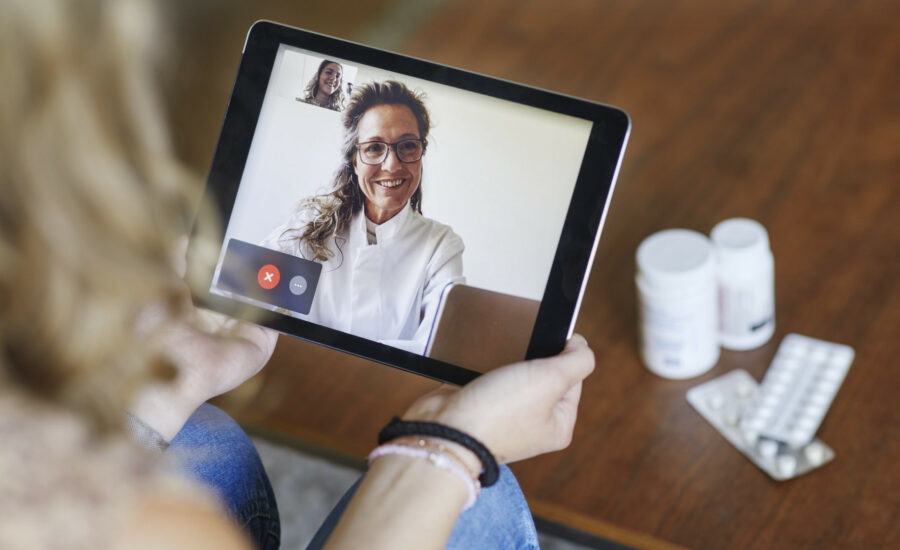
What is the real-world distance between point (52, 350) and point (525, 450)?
0.35 meters

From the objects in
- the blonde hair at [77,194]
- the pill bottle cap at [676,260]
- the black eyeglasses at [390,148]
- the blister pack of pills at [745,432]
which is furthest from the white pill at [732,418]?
the blonde hair at [77,194]

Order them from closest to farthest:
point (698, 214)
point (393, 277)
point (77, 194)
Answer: point (77, 194), point (393, 277), point (698, 214)

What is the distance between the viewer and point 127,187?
47 centimetres

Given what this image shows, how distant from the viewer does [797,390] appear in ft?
2.36

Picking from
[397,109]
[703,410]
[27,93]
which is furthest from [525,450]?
[27,93]

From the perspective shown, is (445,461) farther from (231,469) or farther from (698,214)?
(698,214)

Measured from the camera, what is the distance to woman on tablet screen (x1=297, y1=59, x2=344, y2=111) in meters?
0.71

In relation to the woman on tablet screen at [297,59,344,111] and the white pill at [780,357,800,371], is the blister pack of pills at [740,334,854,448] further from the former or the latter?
the woman on tablet screen at [297,59,344,111]

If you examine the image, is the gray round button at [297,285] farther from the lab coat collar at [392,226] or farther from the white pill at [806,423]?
the white pill at [806,423]

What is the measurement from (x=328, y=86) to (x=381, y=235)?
14cm

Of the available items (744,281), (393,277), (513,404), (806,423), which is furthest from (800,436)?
(393,277)

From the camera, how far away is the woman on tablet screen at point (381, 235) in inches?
27.1

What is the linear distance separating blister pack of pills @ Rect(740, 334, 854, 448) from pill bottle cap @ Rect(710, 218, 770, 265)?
0.10 meters

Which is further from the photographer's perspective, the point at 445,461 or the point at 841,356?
the point at 841,356
